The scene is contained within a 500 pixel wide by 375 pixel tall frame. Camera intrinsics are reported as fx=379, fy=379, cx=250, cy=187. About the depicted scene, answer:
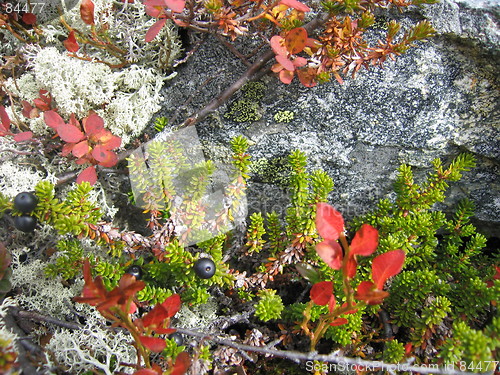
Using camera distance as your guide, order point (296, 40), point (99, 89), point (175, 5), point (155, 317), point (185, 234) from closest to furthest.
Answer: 1. point (155, 317)
2. point (175, 5)
3. point (296, 40)
4. point (185, 234)
5. point (99, 89)

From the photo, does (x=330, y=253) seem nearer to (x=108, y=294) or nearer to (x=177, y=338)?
(x=108, y=294)

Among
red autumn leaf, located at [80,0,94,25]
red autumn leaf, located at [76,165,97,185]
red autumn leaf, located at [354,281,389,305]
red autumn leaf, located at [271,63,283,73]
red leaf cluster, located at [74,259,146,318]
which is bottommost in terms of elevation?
red autumn leaf, located at [76,165,97,185]

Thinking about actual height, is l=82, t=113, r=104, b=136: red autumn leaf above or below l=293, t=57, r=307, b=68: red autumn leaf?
below

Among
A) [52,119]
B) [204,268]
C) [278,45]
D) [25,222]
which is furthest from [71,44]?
[204,268]

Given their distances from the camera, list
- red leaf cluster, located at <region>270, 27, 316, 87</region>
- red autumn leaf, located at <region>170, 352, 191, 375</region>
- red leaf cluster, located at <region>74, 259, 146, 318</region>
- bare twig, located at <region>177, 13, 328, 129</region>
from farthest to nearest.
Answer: bare twig, located at <region>177, 13, 328, 129</region> → red leaf cluster, located at <region>270, 27, 316, 87</region> → red autumn leaf, located at <region>170, 352, 191, 375</region> → red leaf cluster, located at <region>74, 259, 146, 318</region>

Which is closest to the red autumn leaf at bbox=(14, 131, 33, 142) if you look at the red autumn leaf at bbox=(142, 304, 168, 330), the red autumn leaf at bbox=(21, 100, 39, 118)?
the red autumn leaf at bbox=(21, 100, 39, 118)

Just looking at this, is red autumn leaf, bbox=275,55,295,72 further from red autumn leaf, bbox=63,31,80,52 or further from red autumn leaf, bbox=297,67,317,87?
red autumn leaf, bbox=63,31,80,52
